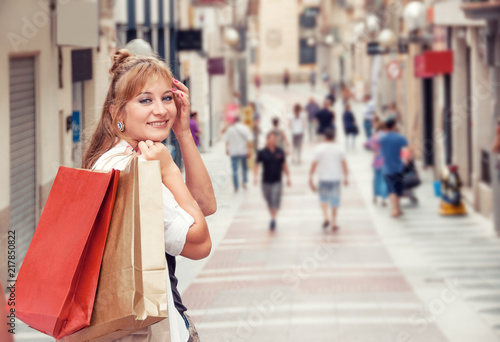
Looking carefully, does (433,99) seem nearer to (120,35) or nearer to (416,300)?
(120,35)

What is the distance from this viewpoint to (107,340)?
2.88m

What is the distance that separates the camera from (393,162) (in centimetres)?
1705

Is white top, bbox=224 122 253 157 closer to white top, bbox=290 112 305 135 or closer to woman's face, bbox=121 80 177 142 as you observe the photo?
white top, bbox=290 112 305 135

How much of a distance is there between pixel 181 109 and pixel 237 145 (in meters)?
15.0

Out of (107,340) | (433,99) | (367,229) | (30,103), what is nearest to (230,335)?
(30,103)

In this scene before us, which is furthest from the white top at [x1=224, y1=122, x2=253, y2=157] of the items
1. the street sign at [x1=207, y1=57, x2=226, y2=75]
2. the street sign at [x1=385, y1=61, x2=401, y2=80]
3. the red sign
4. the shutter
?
the street sign at [x1=385, y1=61, x2=401, y2=80]

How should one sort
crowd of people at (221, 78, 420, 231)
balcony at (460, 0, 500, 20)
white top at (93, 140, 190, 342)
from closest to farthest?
white top at (93, 140, 190, 342)
balcony at (460, 0, 500, 20)
crowd of people at (221, 78, 420, 231)

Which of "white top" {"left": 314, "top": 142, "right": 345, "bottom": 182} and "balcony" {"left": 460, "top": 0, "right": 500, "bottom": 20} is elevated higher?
"balcony" {"left": 460, "top": 0, "right": 500, "bottom": 20}

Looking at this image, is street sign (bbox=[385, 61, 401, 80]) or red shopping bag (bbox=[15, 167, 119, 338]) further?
street sign (bbox=[385, 61, 401, 80])

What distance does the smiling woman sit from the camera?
9.79ft

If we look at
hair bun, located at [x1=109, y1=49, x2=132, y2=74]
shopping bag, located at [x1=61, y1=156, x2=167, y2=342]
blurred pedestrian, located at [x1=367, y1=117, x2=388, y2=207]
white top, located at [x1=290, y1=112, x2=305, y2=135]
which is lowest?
blurred pedestrian, located at [x1=367, y1=117, x2=388, y2=207]

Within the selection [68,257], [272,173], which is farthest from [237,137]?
[68,257]

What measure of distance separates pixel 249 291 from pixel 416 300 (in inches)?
71.4

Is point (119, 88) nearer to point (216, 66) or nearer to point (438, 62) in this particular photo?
point (216, 66)
